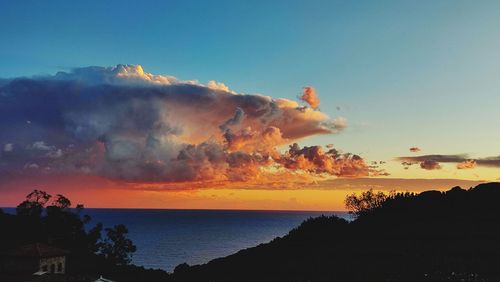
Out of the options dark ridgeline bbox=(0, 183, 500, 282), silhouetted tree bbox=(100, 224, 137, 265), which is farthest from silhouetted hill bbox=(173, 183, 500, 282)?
silhouetted tree bbox=(100, 224, 137, 265)

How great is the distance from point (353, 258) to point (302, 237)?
917 inches

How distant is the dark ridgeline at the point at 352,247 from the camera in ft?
203

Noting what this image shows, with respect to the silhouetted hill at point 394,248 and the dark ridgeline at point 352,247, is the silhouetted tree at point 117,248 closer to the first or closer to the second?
the dark ridgeline at point 352,247

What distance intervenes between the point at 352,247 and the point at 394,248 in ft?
23.5

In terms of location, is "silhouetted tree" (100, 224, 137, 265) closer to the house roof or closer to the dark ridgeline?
the dark ridgeline

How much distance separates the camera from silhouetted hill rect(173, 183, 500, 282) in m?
61.1

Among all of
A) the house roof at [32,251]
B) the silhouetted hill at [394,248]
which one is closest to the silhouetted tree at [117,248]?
the silhouetted hill at [394,248]

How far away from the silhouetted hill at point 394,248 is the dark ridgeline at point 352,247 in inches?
5.1

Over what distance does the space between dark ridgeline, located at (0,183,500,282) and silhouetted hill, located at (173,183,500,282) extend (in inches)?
5.1

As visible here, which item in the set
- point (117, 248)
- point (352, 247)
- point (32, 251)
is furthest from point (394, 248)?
point (117, 248)

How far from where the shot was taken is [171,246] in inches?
7200

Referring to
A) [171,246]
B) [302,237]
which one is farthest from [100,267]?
[171,246]

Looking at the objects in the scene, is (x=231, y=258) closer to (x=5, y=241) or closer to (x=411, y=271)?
(x=411, y=271)

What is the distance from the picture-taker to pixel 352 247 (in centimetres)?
7831
